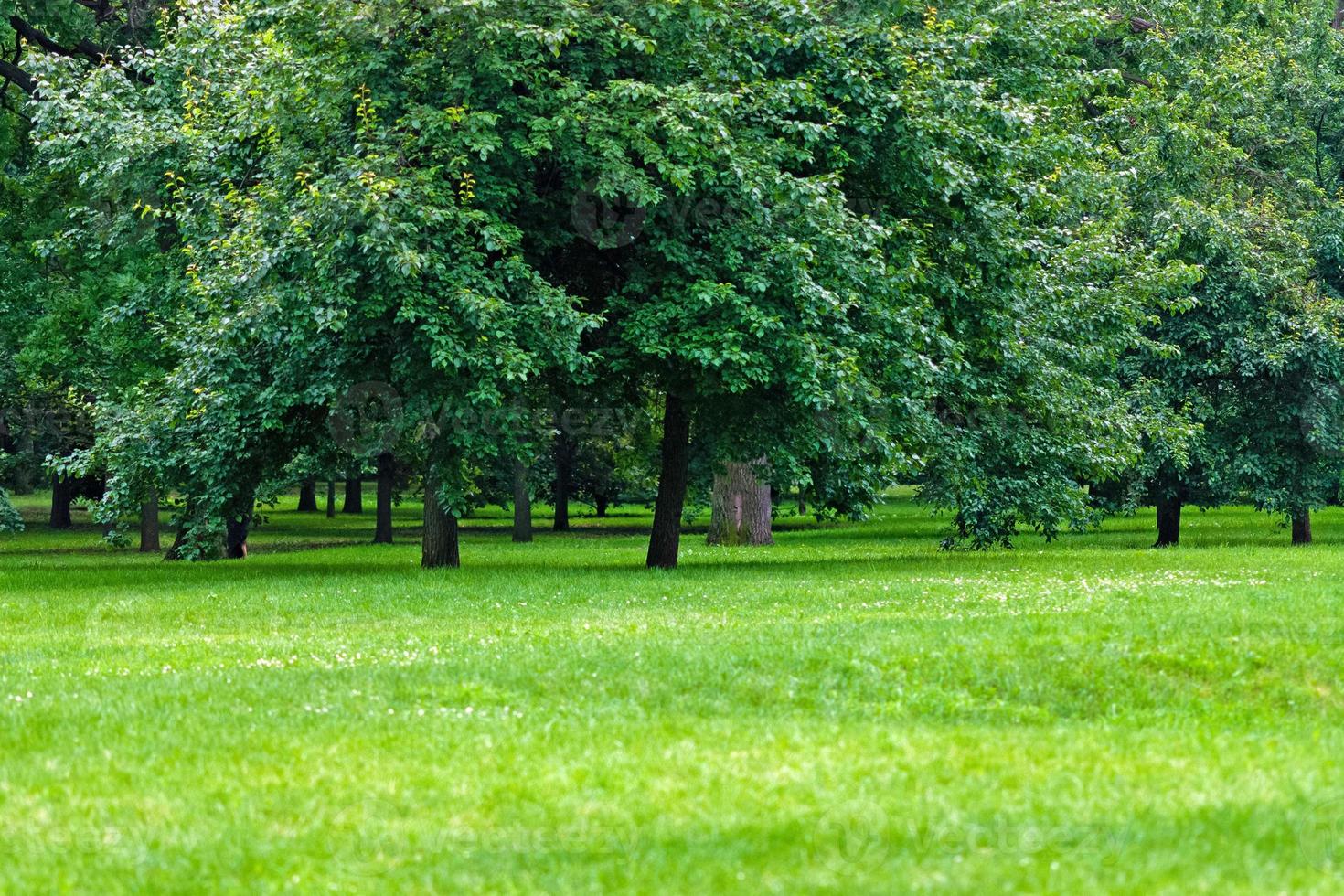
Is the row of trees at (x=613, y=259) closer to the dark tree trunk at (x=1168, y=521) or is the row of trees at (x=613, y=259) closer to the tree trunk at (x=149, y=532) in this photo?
the dark tree trunk at (x=1168, y=521)

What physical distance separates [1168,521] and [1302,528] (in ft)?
9.11

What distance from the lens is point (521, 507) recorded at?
4012 centimetres

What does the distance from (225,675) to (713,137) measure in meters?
10.3

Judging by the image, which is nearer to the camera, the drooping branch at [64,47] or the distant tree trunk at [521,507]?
the drooping branch at [64,47]

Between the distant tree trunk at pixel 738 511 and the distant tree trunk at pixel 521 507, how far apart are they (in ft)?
25.5

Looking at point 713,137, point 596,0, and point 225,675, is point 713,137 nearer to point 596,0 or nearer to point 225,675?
point 596,0

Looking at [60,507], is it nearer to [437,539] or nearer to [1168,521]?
[437,539]

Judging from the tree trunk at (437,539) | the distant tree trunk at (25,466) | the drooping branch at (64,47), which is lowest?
the tree trunk at (437,539)

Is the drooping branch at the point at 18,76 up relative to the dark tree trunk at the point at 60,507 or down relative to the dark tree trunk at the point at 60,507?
up

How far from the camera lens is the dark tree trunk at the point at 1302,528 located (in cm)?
3115

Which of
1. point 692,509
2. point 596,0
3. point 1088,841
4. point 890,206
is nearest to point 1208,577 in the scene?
point 890,206

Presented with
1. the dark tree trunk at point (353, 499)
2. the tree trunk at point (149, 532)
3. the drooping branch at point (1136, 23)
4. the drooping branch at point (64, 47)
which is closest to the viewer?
the drooping branch at point (64, 47)

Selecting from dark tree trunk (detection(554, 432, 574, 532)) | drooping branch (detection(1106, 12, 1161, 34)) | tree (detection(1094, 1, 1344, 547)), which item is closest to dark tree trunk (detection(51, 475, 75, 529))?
dark tree trunk (detection(554, 432, 574, 532))

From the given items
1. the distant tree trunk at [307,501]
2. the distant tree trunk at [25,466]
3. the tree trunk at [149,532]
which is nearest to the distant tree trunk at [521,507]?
the tree trunk at [149,532]
